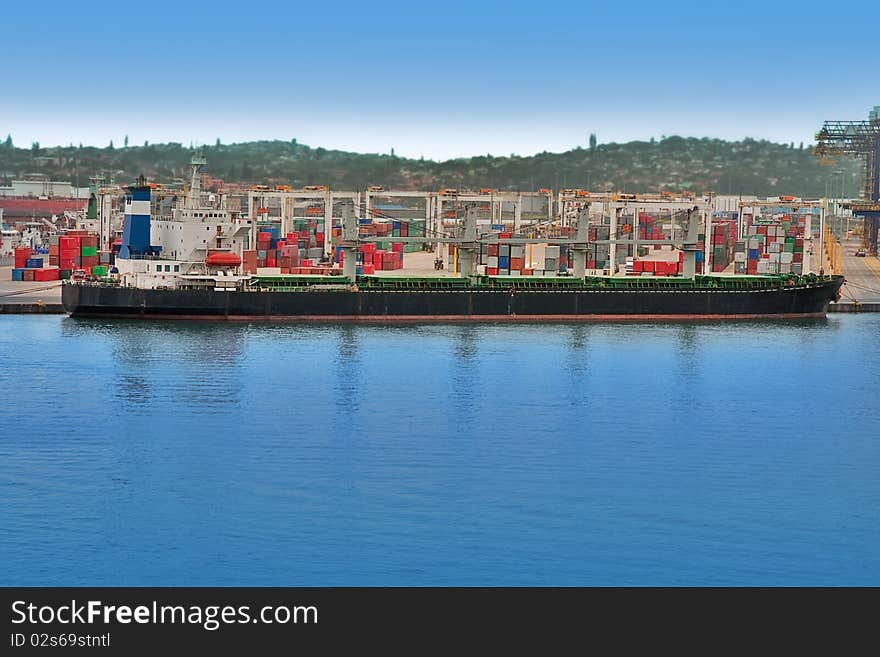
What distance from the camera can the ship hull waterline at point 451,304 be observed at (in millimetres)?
47688

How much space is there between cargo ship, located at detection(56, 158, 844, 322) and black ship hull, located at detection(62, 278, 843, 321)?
0.13 feet

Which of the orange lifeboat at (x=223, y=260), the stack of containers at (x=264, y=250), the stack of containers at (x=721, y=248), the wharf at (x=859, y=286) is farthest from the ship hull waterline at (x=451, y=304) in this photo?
the stack of containers at (x=721, y=248)

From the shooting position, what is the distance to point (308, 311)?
49438 millimetres

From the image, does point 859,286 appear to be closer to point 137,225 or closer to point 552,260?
point 552,260

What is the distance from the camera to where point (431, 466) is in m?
24.2

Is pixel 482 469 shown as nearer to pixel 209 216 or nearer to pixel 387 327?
pixel 387 327

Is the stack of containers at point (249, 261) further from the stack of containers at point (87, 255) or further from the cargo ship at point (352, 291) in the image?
the stack of containers at point (87, 255)

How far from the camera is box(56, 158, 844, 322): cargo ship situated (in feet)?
158

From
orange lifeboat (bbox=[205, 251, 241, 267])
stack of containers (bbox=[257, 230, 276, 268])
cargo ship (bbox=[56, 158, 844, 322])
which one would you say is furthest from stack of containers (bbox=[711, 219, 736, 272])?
orange lifeboat (bbox=[205, 251, 241, 267])

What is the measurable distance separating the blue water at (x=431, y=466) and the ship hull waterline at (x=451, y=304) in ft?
22.3

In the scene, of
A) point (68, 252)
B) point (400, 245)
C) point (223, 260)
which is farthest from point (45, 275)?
point (400, 245)
